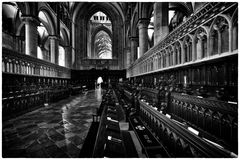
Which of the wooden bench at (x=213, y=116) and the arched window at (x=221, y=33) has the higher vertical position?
the arched window at (x=221, y=33)

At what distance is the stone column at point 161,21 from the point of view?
22.7 ft

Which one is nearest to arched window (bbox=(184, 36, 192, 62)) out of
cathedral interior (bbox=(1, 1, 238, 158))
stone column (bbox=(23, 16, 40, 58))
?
cathedral interior (bbox=(1, 1, 238, 158))

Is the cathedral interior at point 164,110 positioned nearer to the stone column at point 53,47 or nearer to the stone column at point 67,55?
the stone column at point 53,47

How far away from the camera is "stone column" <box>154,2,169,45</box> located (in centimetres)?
693

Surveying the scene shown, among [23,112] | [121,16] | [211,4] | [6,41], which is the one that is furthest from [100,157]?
[121,16]

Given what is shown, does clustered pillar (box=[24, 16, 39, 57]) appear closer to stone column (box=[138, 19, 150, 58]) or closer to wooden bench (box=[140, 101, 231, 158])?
stone column (box=[138, 19, 150, 58])

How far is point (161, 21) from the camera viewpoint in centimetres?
698

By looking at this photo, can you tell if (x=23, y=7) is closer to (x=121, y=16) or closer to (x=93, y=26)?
(x=121, y=16)

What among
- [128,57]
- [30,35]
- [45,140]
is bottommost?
[45,140]

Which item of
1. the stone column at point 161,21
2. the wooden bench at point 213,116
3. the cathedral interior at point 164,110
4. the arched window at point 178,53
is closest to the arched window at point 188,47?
the cathedral interior at point 164,110

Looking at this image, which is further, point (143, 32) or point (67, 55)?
point (67, 55)

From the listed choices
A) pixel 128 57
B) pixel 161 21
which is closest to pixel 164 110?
pixel 161 21

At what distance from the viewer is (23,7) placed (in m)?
9.06

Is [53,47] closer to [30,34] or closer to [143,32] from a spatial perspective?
[30,34]
